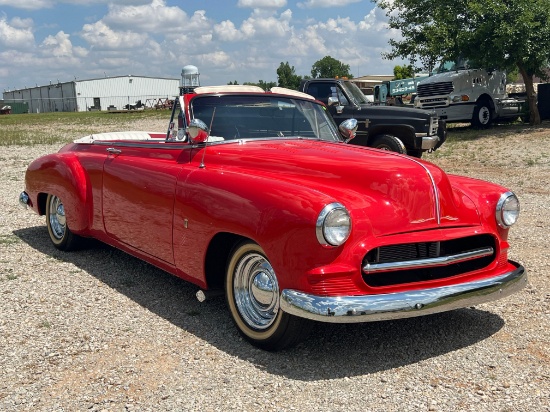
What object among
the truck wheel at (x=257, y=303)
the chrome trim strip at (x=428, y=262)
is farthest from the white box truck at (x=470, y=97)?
the truck wheel at (x=257, y=303)

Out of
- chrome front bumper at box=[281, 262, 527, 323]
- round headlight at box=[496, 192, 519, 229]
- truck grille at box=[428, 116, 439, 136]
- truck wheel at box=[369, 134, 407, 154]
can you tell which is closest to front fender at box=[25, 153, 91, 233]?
chrome front bumper at box=[281, 262, 527, 323]

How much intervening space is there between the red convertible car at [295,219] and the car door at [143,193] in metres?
0.01

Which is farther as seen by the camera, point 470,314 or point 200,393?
point 470,314

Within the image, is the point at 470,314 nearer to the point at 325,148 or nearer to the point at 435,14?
the point at 325,148

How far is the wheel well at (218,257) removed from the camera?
3947 millimetres

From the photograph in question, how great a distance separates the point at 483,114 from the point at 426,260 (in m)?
17.4

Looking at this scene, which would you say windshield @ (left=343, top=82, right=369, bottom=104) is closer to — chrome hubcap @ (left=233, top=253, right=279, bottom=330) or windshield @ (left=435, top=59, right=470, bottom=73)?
chrome hubcap @ (left=233, top=253, right=279, bottom=330)

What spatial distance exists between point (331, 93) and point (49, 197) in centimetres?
718

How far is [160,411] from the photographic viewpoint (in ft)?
9.89

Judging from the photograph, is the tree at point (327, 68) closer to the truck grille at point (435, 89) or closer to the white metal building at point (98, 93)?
the white metal building at point (98, 93)

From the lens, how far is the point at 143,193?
15.1 ft

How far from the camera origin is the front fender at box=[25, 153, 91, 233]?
5449 millimetres

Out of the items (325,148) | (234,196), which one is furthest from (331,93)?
(234,196)

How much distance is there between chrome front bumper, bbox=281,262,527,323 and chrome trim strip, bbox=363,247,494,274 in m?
0.14
